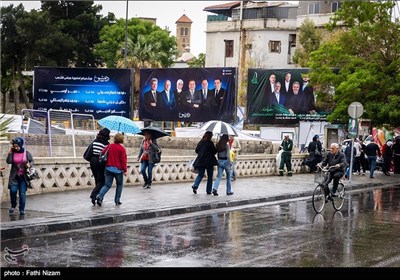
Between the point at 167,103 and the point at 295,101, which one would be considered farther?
the point at 167,103

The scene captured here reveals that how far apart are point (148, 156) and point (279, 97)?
20753mm

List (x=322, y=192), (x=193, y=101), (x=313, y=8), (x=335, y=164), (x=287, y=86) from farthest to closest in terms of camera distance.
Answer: (x=313, y=8)
(x=193, y=101)
(x=287, y=86)
(x=335, y=164)
(x=322, y=192)

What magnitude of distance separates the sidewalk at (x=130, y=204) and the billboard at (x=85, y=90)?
1725 cm

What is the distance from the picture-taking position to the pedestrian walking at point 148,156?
21.2 metres

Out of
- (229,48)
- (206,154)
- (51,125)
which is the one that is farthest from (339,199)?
(229,48)

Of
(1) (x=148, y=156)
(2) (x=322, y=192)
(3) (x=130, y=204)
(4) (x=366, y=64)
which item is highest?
(4) (x=366, y=64)

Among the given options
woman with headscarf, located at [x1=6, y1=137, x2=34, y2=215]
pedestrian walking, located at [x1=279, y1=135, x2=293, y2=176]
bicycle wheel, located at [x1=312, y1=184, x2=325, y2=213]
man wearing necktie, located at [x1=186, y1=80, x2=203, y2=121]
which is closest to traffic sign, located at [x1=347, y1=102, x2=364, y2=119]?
pedestrian walking, located at [x1=279, y1=135, x2=293, y2=176]

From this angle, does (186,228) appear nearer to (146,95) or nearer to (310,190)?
(310,190)

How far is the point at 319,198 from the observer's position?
1834 cm

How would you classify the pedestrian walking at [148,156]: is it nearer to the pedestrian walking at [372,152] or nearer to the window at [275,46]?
the pedestrian walking at [372,152]

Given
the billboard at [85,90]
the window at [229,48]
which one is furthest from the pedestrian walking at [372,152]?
the window at [229,48]

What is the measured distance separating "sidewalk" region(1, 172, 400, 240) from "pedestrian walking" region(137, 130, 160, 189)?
0.39 m

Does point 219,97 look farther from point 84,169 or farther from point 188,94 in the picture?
point 84,169

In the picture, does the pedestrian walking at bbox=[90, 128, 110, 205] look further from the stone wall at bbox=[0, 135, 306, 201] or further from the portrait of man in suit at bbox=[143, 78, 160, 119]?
the portrait of man in suit at bbox=[143, 78, 160, 119]
